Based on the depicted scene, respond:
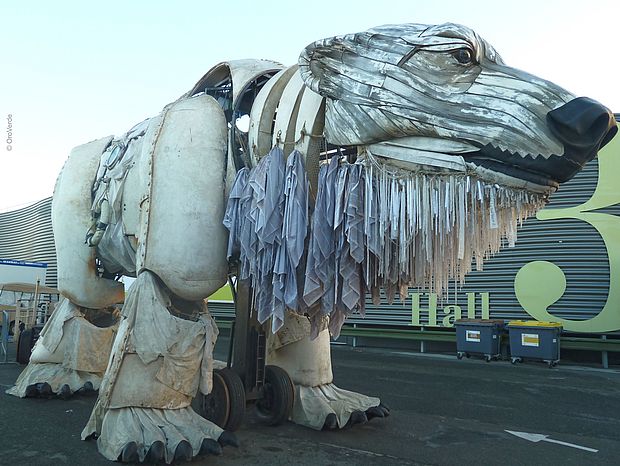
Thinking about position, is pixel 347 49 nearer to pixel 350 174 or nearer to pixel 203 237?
pixel 350 174

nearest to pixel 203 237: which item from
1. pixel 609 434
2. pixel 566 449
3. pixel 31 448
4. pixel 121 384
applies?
pixel 121 384

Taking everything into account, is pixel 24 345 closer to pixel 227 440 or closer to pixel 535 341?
pixel 227 440

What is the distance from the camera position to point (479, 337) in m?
10.5

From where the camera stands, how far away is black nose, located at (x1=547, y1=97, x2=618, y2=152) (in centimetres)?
248

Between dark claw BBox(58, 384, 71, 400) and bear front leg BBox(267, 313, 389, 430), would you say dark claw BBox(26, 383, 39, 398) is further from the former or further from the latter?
bear front leg BBox(267, 313, 389, 430)

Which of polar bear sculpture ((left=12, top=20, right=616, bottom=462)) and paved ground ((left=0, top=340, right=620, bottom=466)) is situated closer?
polar bear sculpture ((left=12, top=20, right=616, bottom=462))

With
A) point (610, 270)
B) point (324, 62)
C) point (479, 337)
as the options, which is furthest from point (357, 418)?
point (610, 270)

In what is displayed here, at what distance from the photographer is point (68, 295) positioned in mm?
4832

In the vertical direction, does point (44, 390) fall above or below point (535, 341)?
below

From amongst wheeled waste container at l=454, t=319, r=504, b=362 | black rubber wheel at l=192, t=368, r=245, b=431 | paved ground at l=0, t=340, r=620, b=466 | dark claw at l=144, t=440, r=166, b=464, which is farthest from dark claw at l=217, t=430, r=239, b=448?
wheeled waste container at l=454, t=319, r=504, b=362

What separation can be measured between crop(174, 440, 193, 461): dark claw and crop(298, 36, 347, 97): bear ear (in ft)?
6.73

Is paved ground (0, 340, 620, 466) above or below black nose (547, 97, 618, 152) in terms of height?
below

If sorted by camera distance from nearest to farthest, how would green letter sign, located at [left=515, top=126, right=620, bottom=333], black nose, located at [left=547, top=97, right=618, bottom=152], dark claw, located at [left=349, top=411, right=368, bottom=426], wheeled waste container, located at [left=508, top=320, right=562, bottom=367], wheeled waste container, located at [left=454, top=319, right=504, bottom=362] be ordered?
black nose, located at [left=547, top=97, right=618, bottom=152] < dark claw, located at [left=349, top=411, right=368, bottom=426] < wheeled waste container, located at [left=508, top=320, right=562, bottom=367] < green letter sign, located at [left=515, top=126, right=620, bottom=333] < wheeled waste container, located at [left=454, top=319, right=504, bottom=362]

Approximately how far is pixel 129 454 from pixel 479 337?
Answer: 8685 millimetres
